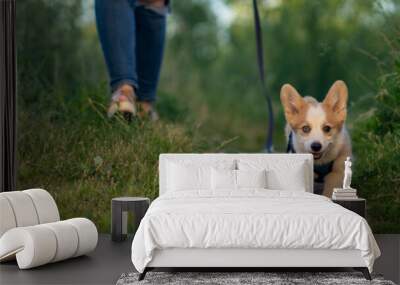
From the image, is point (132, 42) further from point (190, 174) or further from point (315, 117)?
point (315, 117)

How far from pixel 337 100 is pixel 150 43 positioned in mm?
1846

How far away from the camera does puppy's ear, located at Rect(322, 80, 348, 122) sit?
614 centimetres

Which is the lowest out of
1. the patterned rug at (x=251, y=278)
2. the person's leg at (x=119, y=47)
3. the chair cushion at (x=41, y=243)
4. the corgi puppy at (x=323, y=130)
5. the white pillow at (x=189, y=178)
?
the patterned rug at (x=251, y=278)

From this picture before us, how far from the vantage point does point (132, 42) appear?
6340 mm

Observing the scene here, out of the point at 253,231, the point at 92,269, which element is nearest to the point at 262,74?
the point at 253,231

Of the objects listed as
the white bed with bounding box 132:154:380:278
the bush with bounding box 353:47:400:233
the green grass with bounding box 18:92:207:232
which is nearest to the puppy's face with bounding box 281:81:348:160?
the bush with bounding box 353:47:400:233

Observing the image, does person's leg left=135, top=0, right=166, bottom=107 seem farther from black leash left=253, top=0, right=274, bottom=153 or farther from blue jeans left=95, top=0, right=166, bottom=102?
black leash left=253, top=0, right=274, bottom=153

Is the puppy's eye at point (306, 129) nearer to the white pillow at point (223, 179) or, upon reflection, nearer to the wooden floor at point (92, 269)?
the white pillow at point (223, 179)

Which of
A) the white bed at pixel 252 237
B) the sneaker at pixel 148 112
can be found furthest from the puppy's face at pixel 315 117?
the white bed at pixel 252 237

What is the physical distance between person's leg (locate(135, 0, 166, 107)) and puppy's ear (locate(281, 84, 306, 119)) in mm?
1220

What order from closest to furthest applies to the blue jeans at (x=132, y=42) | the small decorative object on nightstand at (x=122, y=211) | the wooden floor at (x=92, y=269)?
the wooden floor at (x=92, y=269) < the small decorative object on nightstand at (x=122, y=211) < the blue jeans at (x=132, y=42)

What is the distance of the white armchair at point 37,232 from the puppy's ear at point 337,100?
8.26 ft

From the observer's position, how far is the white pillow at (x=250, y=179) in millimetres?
5410

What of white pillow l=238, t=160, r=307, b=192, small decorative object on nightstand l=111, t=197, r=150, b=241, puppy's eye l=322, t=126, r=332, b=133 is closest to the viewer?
white pillow l=238, t=160, r=307, b=192
